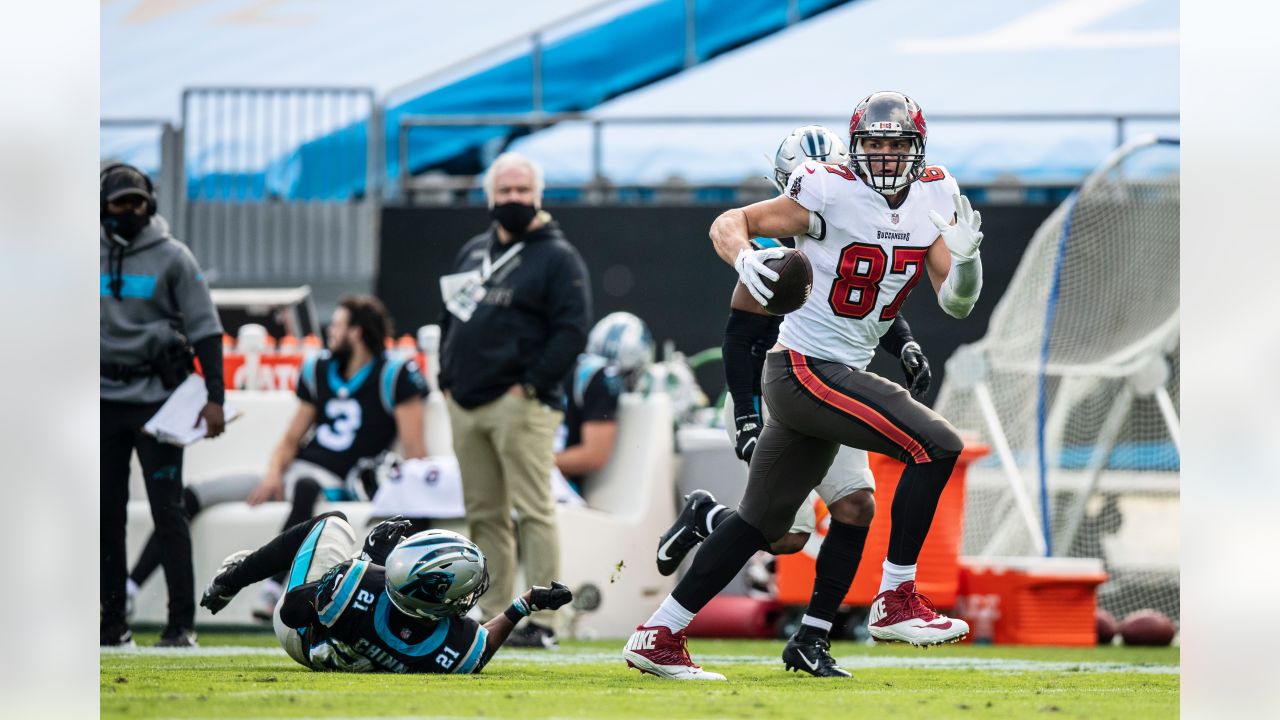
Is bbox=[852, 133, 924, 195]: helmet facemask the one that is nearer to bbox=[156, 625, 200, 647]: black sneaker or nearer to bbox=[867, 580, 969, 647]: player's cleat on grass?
bbox=[867, 580, 969, 647]: player's cleat on grass

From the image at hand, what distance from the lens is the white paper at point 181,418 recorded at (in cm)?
705

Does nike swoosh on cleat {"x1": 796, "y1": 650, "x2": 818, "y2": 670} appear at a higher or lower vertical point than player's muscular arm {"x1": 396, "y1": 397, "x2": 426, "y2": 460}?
lower

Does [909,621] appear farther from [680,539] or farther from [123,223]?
[123,223]

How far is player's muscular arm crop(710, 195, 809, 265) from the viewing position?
5078mm

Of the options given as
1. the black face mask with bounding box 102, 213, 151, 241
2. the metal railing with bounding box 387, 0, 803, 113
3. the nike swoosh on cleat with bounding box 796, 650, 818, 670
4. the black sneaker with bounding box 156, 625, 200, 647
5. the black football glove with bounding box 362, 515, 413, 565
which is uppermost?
the metal railing with bounding box 387, 0, 803, 113

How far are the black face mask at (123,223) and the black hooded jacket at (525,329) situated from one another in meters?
1.49

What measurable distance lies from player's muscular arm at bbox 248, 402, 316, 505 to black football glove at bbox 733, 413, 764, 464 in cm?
351

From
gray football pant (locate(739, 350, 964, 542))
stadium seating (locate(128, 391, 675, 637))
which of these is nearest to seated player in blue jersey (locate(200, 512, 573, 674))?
gray football pant (locate(739, 350, 964, 542))

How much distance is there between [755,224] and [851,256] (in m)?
0.34

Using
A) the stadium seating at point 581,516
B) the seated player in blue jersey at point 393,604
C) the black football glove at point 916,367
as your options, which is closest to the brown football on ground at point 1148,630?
the stadium seating at point 581,516

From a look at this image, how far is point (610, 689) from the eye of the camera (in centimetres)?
499

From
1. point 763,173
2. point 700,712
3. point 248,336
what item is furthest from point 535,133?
point 700,712

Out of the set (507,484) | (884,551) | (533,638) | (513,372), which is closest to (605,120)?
(884,551)
